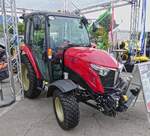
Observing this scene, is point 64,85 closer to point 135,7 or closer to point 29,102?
point 29,102

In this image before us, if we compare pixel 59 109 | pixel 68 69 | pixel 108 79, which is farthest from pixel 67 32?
pixel 59 109

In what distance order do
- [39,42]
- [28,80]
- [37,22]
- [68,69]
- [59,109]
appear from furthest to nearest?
[28,80], [39,42], [37,22], [68,69], [59,109]

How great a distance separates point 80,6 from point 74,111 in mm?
9799

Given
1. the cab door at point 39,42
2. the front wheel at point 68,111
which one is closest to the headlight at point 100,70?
the front wheel at point 68,111

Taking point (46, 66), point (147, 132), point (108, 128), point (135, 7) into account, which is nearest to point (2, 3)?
point (46, 66)

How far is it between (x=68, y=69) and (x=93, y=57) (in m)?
0.70

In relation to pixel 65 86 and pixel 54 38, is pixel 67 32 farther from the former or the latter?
pixel 65 86

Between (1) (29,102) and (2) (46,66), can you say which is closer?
(2) (46,66)

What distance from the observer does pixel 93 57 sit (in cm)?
495

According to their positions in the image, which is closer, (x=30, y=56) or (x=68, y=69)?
(x=68, y=69)

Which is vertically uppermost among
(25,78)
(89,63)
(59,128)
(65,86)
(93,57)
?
(93,57)

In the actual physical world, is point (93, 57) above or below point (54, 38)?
below

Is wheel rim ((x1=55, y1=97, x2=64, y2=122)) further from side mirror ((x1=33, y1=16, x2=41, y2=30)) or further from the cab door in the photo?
side mirror ((x1=33, y1=16, x2=41, y2=30))

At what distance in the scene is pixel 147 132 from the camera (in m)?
4.73
